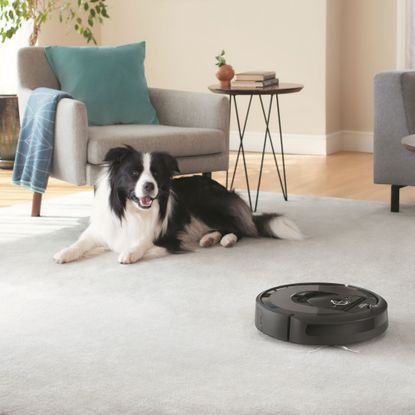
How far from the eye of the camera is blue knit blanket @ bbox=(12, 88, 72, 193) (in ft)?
14.0

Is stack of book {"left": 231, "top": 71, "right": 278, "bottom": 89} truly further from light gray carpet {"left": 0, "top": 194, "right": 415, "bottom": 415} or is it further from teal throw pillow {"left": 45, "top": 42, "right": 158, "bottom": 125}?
light gray carpet {"left": 0, "top": 194, "right": 415, "bottom": 415}

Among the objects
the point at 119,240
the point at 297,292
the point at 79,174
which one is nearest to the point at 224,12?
the point at 79,174

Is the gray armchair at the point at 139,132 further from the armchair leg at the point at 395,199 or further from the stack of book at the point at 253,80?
the armchair leg at the point at 395,199

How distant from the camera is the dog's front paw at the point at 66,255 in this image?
3658mm

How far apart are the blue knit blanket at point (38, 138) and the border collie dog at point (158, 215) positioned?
55 cm

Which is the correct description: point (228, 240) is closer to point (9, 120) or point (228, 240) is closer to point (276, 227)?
point (276, 227)

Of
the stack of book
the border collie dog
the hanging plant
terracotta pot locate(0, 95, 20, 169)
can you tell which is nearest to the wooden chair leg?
the border collie dog

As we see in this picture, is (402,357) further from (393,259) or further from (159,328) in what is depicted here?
(393,259)

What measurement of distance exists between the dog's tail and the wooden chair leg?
44.8 inches

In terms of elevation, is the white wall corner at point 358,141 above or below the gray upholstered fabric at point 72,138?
below

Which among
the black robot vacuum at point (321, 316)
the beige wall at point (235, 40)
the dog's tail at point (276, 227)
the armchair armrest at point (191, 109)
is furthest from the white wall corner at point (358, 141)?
the black robot vacuum at point (321, 316)

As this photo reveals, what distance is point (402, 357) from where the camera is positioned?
8.41ft

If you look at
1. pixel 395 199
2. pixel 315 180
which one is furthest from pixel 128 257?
pixel 315 180

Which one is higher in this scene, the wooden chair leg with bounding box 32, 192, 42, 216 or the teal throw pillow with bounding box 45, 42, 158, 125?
the teal throw pillow with bounding box 45, 42, 158, 125
